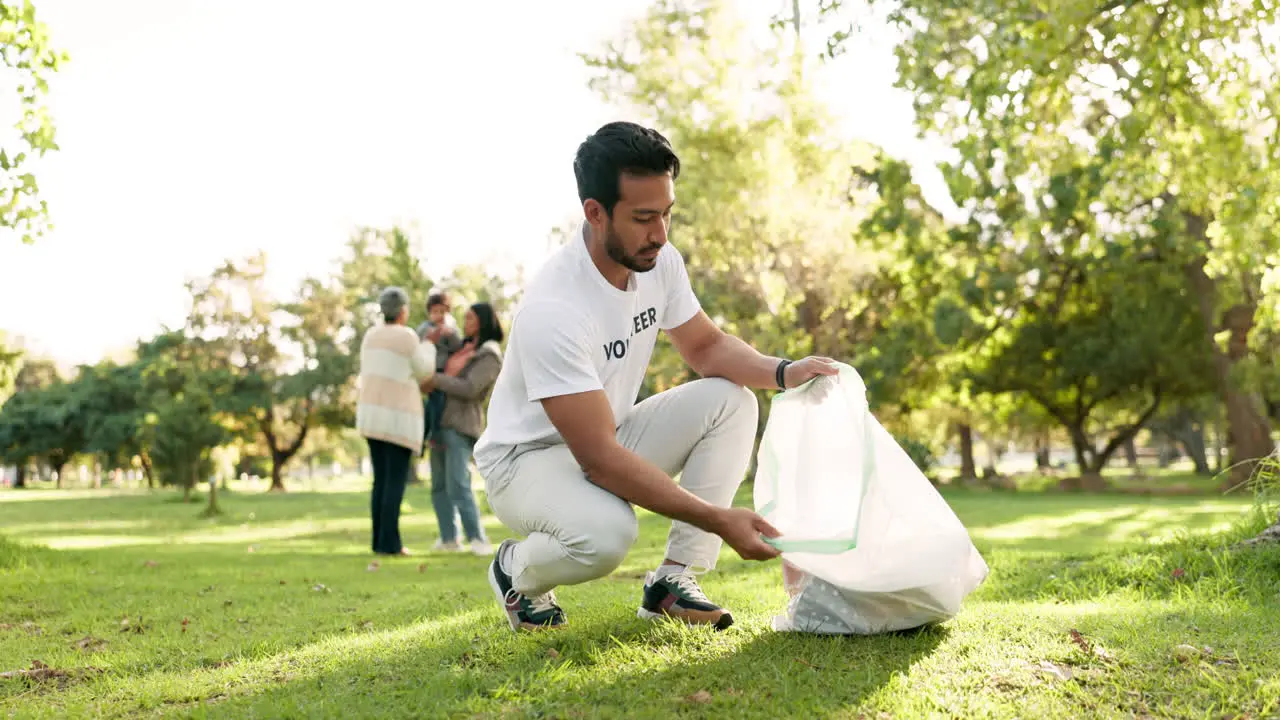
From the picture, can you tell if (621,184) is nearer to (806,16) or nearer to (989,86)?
(989,86)

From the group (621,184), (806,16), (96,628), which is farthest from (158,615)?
(806,16)

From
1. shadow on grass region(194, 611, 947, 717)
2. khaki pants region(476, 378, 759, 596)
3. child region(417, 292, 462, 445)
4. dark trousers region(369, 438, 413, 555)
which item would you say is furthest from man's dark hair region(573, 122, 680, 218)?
child region(417, 292, 462, 445)

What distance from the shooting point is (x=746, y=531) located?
3105 millimetres

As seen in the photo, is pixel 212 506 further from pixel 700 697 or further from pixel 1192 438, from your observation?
pixel 1192 438

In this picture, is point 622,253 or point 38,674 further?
point 38,674

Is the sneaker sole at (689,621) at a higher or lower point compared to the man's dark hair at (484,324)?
lower

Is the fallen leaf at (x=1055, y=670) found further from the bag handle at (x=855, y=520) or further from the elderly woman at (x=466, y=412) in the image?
the elderly woman at (x=466, y=412)

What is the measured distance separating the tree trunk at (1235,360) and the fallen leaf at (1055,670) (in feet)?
A: 69.1

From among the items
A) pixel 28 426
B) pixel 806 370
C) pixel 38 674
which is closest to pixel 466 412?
pixel 38 674

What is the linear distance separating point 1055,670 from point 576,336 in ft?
5.92

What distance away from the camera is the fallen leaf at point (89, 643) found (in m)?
4.41

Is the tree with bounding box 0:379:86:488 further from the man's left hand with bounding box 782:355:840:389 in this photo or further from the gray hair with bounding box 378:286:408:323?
the man's left hand with bounding box 782:355:840:389

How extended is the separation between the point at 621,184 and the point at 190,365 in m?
43.1

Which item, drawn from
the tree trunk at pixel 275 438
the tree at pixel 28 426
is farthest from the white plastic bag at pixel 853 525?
the tree at pixel 28 426
